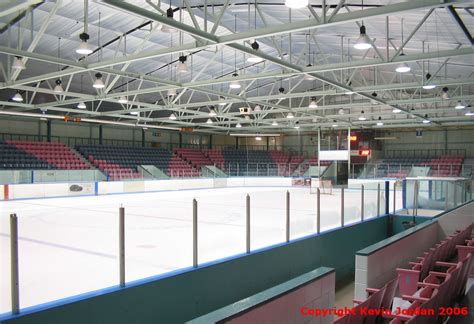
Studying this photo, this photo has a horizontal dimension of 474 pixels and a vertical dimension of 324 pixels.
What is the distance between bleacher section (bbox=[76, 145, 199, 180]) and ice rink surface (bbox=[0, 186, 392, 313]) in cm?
1604

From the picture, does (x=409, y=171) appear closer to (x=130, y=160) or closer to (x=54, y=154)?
(x=130, y=160)

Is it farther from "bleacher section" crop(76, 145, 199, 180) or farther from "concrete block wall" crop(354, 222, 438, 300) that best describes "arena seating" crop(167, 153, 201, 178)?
"concrete block wall" crop(354, 222, 438, 300)

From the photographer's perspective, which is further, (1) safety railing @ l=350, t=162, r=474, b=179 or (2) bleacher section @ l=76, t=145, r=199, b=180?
(1) safety railing @ l=350, t=162, r=474, b=179

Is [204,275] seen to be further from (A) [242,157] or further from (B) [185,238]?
(A) [242,157]

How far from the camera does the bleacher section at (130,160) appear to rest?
2335 centimetres

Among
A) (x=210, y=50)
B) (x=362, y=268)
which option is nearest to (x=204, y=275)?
(x=362, y=268)

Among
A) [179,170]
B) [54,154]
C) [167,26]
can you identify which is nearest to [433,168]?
[179,170]

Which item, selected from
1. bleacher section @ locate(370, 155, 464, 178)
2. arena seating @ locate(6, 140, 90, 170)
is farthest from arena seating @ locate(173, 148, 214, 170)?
bleacher section @ locate(370, 155, 464, 178)

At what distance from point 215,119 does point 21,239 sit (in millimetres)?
28195

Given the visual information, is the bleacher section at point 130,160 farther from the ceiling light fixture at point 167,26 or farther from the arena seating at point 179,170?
the ceiling light fixture at point 167,26

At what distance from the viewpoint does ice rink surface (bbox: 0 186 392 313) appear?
368cm

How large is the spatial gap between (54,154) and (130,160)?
5.32 meters

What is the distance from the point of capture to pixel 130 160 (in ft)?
92.3

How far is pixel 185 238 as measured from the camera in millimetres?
5273
